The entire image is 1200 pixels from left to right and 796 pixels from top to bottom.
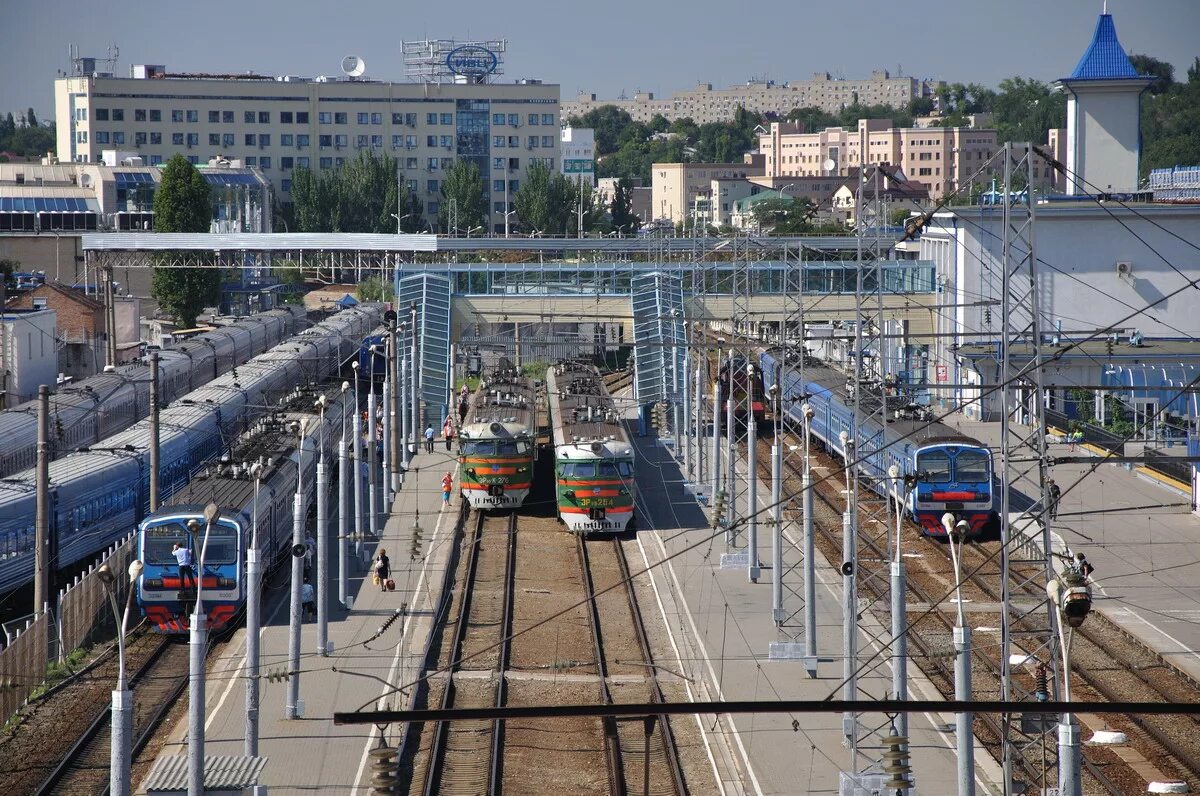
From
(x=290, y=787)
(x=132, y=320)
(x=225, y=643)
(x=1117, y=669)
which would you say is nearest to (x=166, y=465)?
(x=225, y=643)

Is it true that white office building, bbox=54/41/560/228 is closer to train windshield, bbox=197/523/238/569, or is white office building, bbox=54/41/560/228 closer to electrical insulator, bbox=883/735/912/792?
train windshield, bbox=197/523/238/569

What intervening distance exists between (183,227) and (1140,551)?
45106mm

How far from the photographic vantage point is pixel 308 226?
289ft

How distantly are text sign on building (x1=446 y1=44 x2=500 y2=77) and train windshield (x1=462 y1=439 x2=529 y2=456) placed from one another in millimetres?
78972

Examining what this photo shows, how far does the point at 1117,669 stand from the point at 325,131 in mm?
88280

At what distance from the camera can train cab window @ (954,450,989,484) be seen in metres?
28.2

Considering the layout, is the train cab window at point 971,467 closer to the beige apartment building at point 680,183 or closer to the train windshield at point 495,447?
the train windshield at point 495,447

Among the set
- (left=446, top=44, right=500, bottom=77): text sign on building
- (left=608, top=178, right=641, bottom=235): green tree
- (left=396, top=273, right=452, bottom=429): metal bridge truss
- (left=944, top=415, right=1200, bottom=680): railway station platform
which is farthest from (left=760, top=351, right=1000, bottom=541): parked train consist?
(left=446, top=44, right=500, bottom=77): text sign on building

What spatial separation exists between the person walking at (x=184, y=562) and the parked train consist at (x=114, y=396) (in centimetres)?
764

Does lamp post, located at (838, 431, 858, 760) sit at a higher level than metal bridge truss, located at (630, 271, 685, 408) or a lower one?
lower

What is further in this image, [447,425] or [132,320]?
[132,320]

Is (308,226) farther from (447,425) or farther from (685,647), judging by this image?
(685,647)

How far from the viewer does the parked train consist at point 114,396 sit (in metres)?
28.1

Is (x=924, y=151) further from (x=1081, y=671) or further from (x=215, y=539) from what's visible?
(x=215, y=539)
